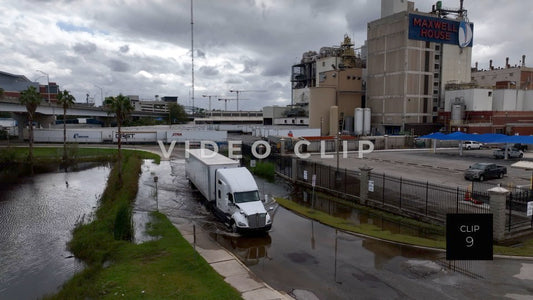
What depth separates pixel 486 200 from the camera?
25.8 m

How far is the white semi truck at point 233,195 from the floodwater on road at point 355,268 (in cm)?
83

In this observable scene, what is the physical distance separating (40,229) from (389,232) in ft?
72.1

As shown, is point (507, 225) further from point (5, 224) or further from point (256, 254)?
point (5, 224)

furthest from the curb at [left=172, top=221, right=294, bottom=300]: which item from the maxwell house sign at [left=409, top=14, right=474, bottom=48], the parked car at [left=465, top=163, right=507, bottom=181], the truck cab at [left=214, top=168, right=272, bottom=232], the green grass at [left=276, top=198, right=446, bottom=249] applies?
the maxwell house sign at [left=409, top=14, right=474, bottom=48]

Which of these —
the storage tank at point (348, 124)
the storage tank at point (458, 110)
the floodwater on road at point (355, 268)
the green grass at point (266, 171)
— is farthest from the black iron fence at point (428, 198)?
the storage tank at point (348, 124)

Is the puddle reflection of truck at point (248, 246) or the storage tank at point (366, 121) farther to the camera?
the storage tank at point (366, 121)

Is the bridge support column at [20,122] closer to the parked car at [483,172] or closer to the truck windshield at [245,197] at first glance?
the truck windshield at [245,197]

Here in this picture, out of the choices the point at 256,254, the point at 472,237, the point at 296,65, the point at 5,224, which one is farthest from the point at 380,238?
the point at 296,65

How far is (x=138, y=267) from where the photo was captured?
16172mm

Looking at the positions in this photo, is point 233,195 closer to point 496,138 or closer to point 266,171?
point 266,171

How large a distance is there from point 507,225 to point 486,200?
16.3 feet

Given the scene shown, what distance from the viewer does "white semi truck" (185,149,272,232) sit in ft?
68.7

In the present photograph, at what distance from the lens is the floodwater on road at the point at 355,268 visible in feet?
46.4

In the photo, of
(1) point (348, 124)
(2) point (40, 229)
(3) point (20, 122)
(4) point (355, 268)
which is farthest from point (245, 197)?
(3) point (20, 122)
